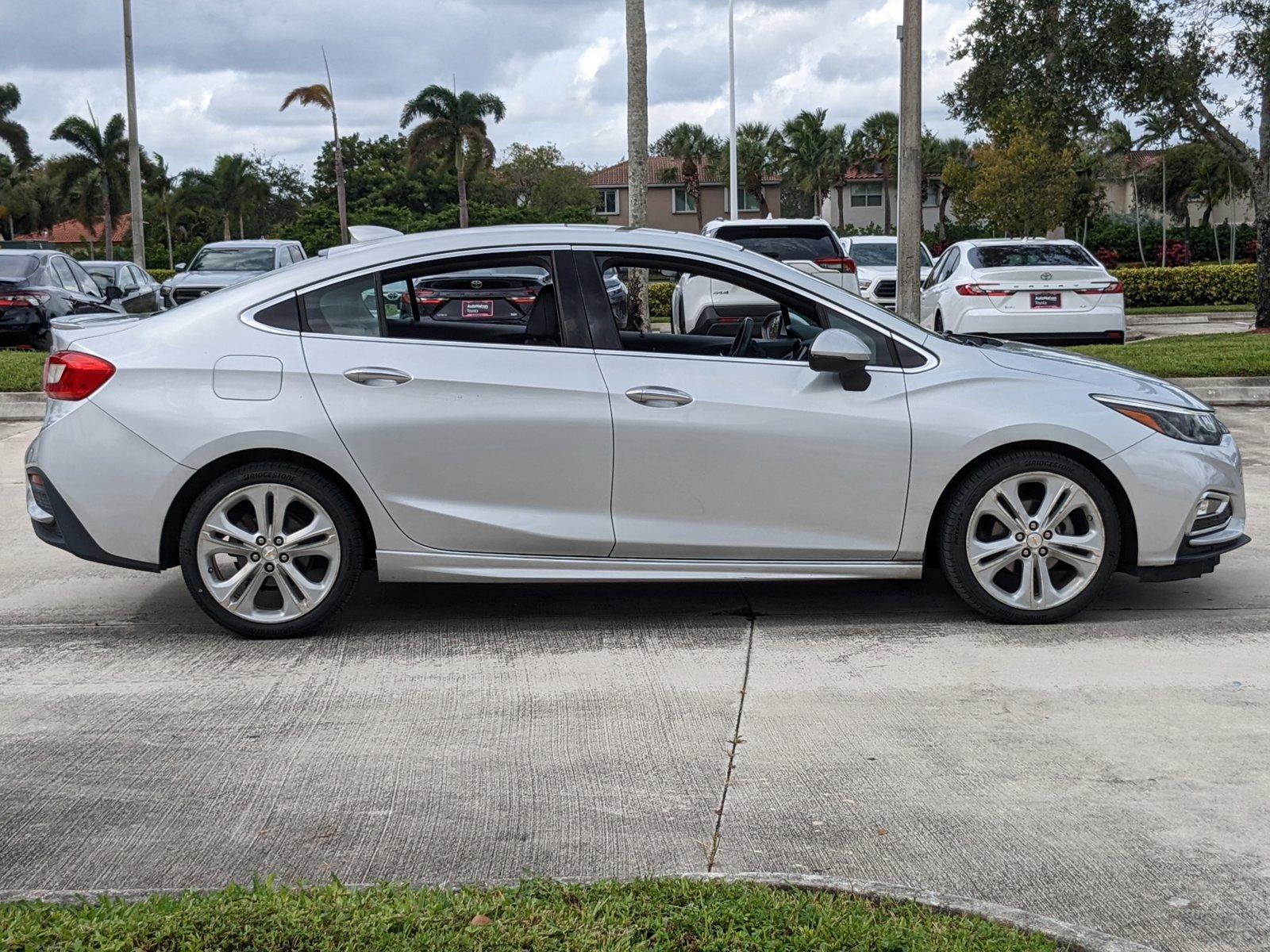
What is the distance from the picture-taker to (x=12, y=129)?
7738cm

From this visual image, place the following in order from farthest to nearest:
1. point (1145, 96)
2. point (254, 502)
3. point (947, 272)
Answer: point (1145, 96), point (947, 272), point (254, 502)

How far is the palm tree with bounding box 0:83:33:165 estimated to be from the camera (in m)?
76.1

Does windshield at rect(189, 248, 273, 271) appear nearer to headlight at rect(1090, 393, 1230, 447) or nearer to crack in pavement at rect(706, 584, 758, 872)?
crack in pavement at rect(706, 584, 758, 872)

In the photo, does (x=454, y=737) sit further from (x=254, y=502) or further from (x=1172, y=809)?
(x=1172, y=809)

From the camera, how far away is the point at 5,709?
16.2 ft

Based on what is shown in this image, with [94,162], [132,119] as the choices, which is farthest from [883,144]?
[132,119]

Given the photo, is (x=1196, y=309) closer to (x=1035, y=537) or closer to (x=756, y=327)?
(x=756, y=327)

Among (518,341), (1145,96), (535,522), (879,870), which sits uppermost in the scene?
(1145,96)

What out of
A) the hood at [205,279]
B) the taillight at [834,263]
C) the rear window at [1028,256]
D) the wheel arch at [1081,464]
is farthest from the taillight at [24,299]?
the wheel arch at [1081,464]

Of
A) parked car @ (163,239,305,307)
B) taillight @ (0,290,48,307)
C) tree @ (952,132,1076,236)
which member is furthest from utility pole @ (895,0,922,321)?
tree @ (952,132,1076,236)

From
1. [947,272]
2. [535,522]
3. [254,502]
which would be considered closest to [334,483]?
[254,502]

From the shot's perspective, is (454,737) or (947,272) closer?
(454,737)

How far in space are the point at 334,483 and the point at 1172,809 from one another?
3394 mm

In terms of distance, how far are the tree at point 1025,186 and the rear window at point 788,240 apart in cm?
3364
